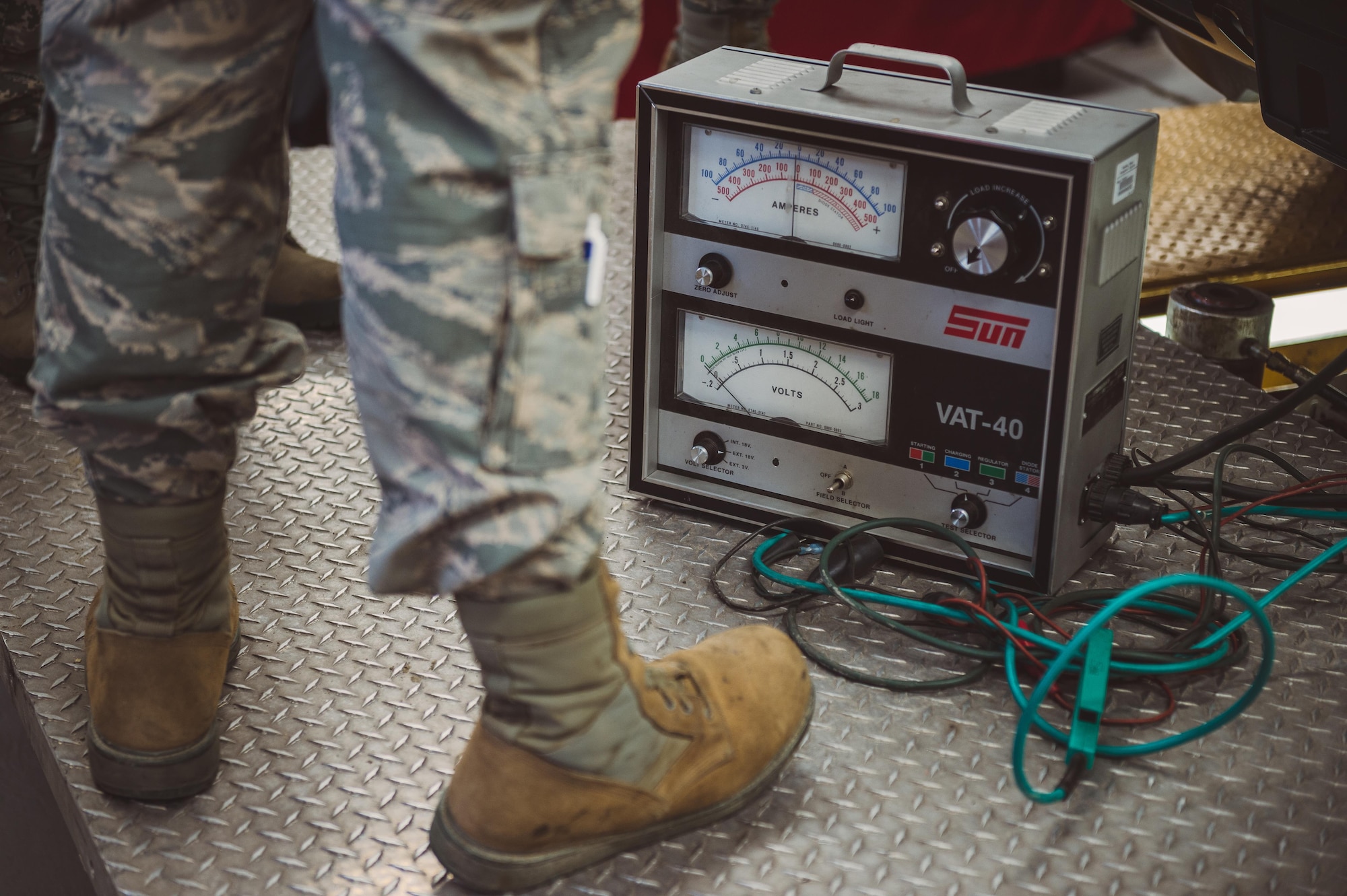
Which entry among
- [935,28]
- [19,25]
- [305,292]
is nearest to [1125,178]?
[305,292]

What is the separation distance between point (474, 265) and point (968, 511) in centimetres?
56

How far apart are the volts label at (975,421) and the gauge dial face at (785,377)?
0.05 meters

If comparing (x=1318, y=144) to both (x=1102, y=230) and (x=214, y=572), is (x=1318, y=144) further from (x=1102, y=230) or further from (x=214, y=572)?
(x=214, y=572)

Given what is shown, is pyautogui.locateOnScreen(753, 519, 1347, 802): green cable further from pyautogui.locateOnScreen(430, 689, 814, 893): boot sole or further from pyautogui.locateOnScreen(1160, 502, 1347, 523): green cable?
pyautogui.locateOnScreen(430, 689, 814, 893): boot sole

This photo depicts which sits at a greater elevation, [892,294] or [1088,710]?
[892,294]

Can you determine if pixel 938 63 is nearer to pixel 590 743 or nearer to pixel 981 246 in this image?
pixel 981 246

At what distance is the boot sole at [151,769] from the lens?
0.85 meters

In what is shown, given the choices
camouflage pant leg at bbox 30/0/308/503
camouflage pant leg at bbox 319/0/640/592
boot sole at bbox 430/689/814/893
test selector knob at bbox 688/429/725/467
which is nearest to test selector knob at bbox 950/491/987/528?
test selector knob at bbox 688/429/725/467

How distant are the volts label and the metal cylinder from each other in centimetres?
56

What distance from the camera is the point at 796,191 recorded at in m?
1.04

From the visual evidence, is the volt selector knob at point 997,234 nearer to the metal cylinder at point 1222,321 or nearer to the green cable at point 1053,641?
the green cable at point 1053,641

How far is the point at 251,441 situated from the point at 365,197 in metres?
0.76

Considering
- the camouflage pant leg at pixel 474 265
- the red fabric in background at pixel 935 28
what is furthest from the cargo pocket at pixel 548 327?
the red fabric in background at pixel 935 28

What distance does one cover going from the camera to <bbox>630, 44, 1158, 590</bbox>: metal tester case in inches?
37.6
